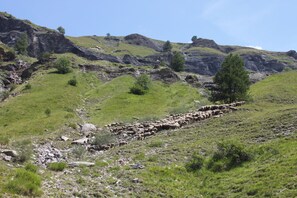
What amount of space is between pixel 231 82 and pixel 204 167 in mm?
30694

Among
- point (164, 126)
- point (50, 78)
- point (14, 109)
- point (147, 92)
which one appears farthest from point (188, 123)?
point (50, 78)

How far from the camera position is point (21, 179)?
16.2m

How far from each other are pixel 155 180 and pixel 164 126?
53.0 ft

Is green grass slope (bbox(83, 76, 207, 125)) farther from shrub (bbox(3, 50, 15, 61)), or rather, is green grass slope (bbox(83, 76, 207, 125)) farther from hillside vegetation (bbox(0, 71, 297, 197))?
shrub (bbox(3, 50, 15, 61))

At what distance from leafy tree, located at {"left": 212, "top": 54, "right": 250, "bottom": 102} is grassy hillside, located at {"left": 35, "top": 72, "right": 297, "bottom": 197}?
1726 centimetres

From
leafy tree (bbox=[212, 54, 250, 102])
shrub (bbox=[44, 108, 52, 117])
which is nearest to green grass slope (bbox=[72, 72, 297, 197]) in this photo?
leafy tree (bbox=[212, 54, 250, 102])

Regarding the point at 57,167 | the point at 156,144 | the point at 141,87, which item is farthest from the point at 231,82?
the point at 57,167

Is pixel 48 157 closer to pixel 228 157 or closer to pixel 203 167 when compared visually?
pixel 203 167

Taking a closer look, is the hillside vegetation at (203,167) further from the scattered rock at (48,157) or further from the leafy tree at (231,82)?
the leafy tree at (231,82)

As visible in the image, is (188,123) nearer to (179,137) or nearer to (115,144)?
(179,137)

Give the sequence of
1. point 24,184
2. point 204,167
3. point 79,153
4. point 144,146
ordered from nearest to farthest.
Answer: point 24,184 → point 204,167 → point 79,153 → point 144,146

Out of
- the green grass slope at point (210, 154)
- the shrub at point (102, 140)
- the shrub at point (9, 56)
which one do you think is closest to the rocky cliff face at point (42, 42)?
the shrub at point (9, 56)

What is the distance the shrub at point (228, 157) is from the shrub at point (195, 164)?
539mm

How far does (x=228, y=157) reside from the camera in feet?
78.4
